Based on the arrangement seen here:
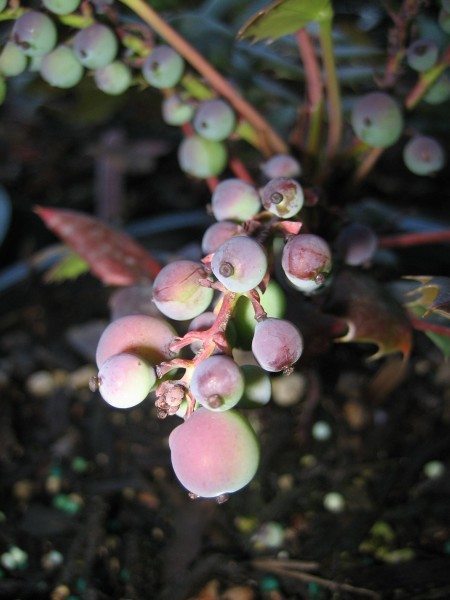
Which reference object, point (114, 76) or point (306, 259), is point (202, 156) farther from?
point (306, 259)

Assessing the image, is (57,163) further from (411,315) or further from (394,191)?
(411,315)

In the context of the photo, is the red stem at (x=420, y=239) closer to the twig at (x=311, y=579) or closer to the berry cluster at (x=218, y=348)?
the berry cluster at (x=218, y=348)

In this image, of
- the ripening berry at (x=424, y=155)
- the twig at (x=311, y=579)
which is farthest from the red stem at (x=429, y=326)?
the twig at (x=311, y=579)

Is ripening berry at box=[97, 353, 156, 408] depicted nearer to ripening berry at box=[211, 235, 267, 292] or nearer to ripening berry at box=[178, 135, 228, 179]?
ripening berry at box=[211, 235, 267, 292]

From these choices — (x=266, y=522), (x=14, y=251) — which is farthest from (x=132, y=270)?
(x=14, y=251)

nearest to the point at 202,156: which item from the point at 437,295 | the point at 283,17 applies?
the point at 283,17
